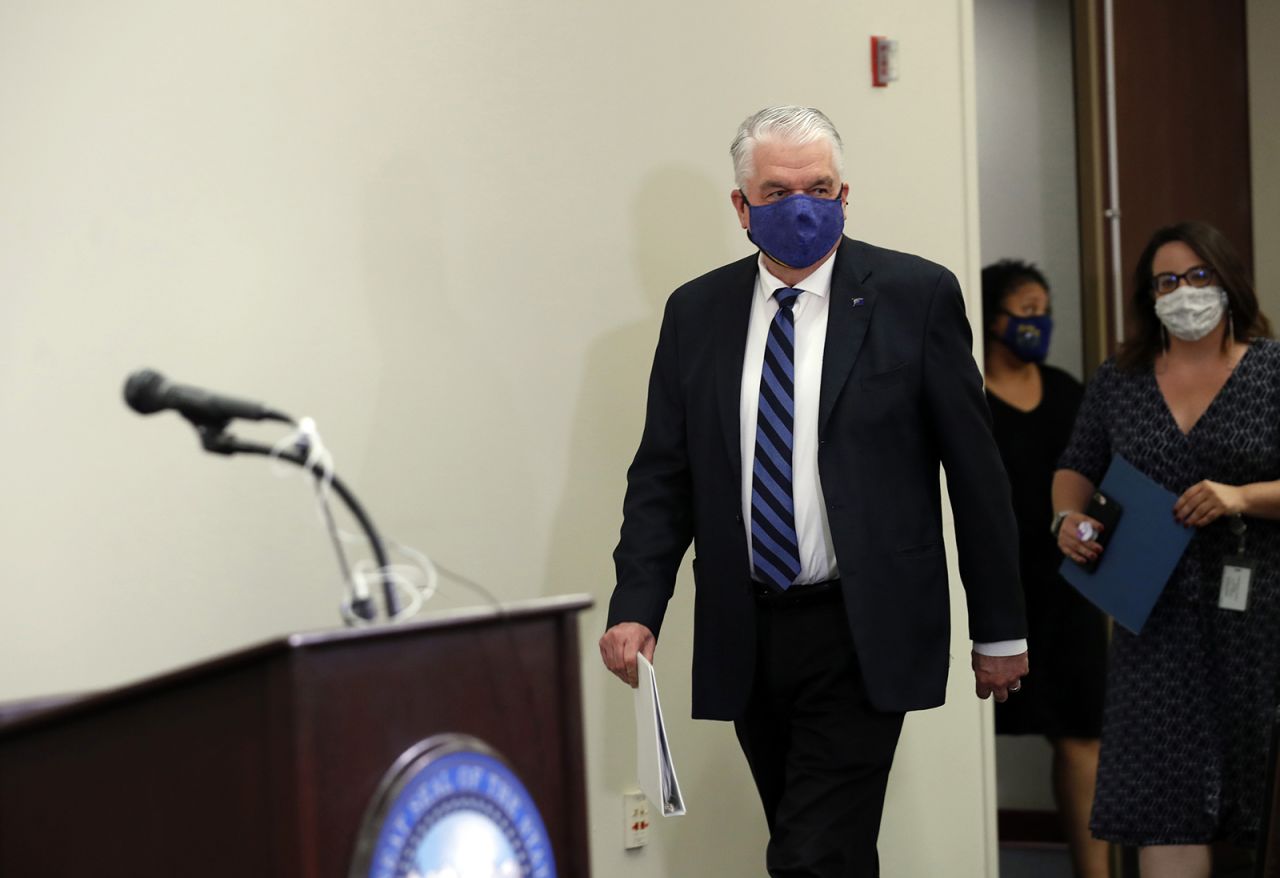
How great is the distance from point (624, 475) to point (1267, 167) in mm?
3542

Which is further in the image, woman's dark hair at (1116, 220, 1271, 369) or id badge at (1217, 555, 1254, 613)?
woman's dark hair at (1116, 220, 1271, 369)

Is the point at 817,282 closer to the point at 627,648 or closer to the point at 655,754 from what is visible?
the point at 627,648

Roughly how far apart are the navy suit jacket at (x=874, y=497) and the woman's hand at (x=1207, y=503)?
892 millimetres

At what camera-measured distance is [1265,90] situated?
5.91 m

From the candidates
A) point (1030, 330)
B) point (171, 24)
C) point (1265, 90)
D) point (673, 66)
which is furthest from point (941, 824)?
point (1265, 90)

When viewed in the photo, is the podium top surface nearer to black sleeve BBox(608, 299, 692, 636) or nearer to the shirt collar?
black sleeve BBox(608, 299, 692, 636)

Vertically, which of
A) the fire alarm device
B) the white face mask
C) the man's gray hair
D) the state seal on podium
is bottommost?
the state seal on podium

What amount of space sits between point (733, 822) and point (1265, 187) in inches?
140

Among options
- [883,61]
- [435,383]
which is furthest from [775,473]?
[883,61]

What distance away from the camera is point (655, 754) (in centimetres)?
246

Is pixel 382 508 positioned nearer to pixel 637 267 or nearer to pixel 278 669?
pixel 637 267

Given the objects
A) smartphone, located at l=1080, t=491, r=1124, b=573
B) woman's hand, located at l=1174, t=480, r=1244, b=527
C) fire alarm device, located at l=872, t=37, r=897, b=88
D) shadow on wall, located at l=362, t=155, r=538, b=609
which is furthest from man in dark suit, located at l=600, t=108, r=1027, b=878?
fire alarm device, located at l=872, t=37, r=897, b=88

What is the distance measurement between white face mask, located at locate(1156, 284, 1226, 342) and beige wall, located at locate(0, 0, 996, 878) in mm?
641

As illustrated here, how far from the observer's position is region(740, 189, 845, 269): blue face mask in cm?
272
